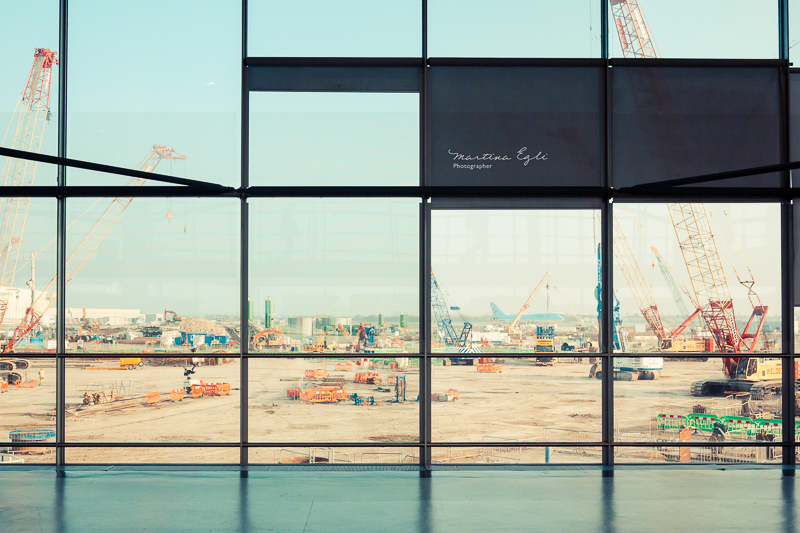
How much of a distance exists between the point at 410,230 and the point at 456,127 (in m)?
1.41

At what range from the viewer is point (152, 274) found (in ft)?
22.2

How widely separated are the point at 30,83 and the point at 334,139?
389 cm

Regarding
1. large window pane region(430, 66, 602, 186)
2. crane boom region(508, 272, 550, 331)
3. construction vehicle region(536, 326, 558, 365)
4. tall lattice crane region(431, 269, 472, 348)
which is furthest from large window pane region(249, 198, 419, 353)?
construction vehicle region(536, 326, 558, 365)

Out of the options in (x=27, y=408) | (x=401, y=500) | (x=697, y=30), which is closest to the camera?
(x=401, y=500)

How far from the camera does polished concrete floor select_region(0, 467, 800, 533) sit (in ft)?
15.2

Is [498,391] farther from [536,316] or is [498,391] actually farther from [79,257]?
[79,257]

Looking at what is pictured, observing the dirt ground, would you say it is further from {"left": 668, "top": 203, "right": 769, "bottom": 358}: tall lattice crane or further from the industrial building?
{"left": 668, "top": 203, "right": 769, "bottom": 358}: tall lattice crane

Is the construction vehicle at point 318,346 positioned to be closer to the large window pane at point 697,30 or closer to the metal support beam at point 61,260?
the metal support beam at point 61,260

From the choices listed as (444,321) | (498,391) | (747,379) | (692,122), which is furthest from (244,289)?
(747,379)

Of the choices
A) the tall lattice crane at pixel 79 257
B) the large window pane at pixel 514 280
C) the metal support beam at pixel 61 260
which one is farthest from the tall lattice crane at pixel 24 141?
the large window pane at pixel 514 280

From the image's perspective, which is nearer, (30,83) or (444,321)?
(444,321)

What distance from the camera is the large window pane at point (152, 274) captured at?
21.5ft

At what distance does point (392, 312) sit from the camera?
657 cm

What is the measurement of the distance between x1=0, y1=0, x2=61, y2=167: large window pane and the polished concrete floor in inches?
145
